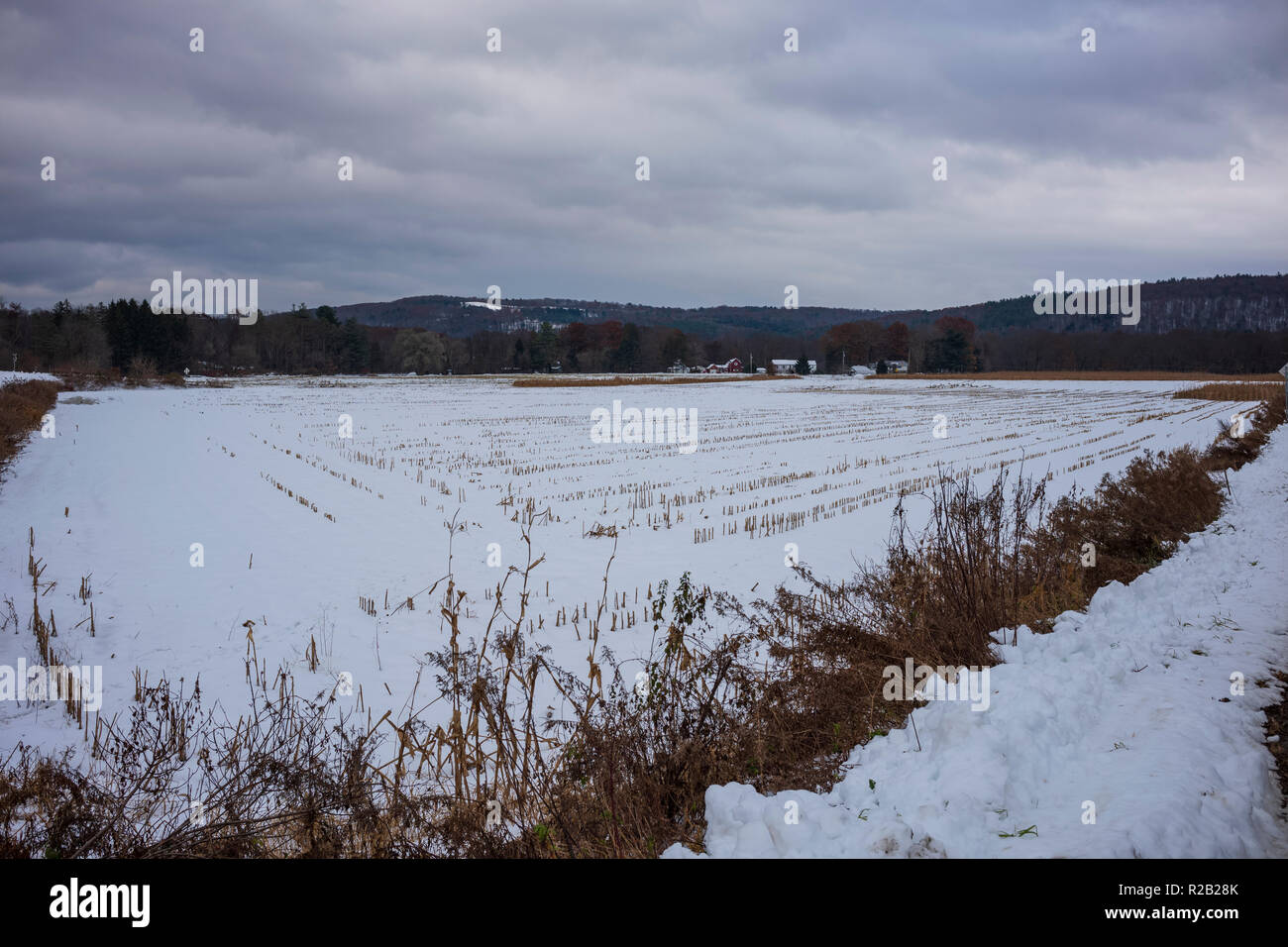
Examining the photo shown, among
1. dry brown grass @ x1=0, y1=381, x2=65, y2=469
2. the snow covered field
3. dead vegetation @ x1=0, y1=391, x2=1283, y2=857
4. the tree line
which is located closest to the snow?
the snow covered field

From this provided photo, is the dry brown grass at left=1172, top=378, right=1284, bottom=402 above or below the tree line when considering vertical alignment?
below

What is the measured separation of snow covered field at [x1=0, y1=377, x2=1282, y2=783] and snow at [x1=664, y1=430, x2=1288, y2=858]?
220mm

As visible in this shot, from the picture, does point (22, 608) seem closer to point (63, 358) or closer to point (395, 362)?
point (63, 358)

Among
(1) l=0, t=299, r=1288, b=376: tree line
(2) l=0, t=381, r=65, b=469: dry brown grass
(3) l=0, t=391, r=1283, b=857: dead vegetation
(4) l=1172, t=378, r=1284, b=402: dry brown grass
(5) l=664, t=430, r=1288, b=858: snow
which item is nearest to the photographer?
(5) l=664, t=430, r=1288, b=858: snow

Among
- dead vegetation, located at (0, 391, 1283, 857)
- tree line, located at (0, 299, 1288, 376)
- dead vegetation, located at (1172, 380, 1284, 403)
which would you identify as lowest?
dead vegetation, located at (0, 391, 1283, 857)

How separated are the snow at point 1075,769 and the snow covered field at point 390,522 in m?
0.22

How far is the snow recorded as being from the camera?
11.0 feet

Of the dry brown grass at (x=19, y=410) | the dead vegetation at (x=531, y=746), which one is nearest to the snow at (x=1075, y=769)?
the dead vegetation at (x=531, y=746)

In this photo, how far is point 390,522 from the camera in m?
13.0

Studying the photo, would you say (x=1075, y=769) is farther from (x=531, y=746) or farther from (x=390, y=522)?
(x=390, y=522)

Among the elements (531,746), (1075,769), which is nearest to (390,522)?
(531,746)

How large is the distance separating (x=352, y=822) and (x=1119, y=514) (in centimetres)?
1111

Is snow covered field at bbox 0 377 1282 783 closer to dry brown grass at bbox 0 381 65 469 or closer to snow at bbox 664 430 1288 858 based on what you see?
snow at bbox 664 430 1288 858
